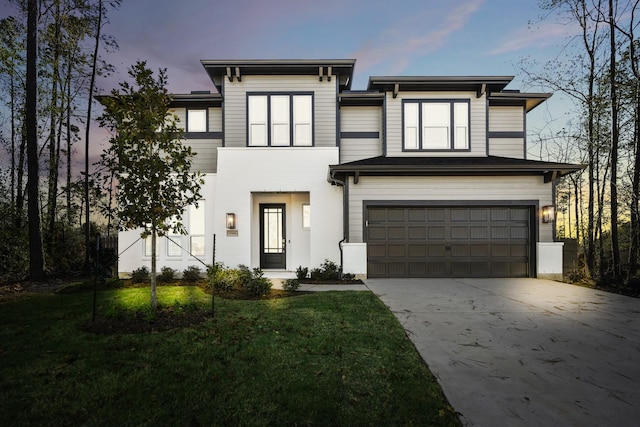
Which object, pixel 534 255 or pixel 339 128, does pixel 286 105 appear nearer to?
pixel 339 128

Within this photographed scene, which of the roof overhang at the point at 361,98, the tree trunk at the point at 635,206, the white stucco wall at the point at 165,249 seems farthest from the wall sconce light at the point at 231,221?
the tree trunk at the point at 635,206

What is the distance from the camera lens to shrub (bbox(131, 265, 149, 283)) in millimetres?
8320

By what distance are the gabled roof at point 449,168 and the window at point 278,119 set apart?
1.96 m

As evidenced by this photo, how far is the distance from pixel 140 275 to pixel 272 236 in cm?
393

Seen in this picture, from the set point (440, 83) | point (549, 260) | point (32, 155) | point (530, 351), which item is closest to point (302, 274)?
point (530, 351)

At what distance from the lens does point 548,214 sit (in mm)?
8680

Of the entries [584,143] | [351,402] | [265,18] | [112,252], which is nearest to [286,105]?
[265,18]

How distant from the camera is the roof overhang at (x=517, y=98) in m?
10.0

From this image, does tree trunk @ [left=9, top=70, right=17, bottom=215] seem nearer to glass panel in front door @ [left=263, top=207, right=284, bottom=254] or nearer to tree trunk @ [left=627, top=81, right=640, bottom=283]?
glass panel in front door @ [left=263, top=207, right=284, bottom=254]

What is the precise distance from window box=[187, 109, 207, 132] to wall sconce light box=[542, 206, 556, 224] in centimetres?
1064

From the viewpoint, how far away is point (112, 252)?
9930 mm

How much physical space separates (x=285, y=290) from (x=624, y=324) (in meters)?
6.09


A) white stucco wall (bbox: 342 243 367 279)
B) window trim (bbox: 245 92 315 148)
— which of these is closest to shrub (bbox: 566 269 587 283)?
white stucco wall (bbox: 342 243 367 279)

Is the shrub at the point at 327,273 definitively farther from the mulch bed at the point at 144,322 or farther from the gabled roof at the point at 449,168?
the mulch bed at the point at 144,322
